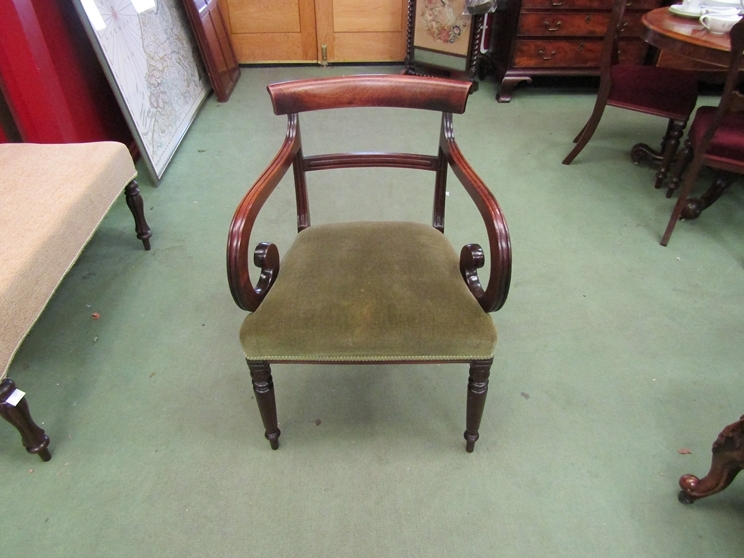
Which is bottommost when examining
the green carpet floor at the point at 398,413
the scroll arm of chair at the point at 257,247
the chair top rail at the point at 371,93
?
the green carpet floor at the point at 398,413

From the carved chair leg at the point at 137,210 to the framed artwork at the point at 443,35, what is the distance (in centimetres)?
228

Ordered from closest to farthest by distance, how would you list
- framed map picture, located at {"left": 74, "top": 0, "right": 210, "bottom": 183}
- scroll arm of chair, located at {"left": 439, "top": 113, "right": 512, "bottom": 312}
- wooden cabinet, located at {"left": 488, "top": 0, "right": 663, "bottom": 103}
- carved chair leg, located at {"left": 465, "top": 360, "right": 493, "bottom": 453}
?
scroll arm of chair, located at {"left": 439, "top": 113, "right": 512, "bottom": 312}, carved chair leg, located at {"left": 465, "top": 360, "right": 493, "bottom": 453}, framed map picture, located at {"left": 74, "top": 0, "right": 210, "bottom": 183}, wooden cabinet, located at {"left": 488, "top": 0, "right": 663, "bottom": 103}

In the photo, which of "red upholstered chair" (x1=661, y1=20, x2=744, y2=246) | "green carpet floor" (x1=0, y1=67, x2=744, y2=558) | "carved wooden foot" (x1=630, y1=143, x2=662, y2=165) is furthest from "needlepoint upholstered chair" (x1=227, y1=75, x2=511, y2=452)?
"carved wooden foot" (x1=630, y1=143, x2=662, y2=165)

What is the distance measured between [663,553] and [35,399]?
166cm

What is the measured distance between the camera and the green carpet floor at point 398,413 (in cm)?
110

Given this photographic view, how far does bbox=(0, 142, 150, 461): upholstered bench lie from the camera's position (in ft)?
3.60

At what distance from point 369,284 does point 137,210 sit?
118 centimetres

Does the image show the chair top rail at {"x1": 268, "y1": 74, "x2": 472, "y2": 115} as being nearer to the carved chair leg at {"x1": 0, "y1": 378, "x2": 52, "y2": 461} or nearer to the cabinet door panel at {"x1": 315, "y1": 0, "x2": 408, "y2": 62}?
the carved chair leg at {"x1": 0, "y1": 378, "x2": 52, "y2": 461}

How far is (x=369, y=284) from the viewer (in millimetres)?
1074

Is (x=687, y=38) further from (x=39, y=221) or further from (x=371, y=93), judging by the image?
(x=39, y=221)

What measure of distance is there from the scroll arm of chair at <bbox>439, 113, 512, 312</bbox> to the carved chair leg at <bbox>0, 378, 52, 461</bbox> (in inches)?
41.9

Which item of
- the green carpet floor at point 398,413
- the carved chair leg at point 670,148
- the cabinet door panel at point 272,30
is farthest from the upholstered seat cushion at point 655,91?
the cabinet door panel at point 272,30

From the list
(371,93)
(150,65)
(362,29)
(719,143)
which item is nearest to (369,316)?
(371,93)

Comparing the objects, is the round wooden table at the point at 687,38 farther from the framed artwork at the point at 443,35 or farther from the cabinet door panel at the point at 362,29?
the cabinet door panel at the point at 362,29
